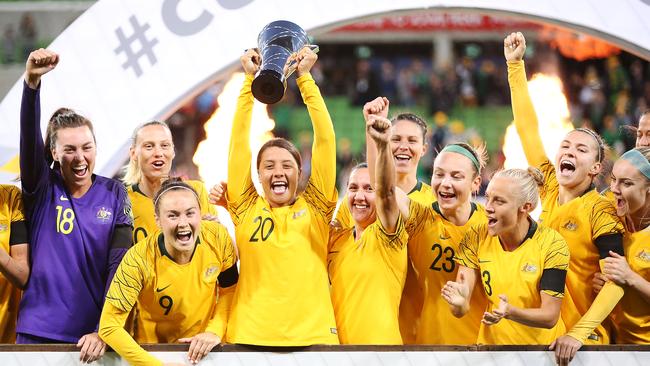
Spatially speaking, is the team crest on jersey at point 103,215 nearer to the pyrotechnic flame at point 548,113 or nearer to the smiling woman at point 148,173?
the smiling woman at point 148,173

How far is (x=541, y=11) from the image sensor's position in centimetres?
492

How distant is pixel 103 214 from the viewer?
430cm

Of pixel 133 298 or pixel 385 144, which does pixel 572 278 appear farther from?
pixel 133 298

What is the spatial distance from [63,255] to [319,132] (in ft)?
3.82

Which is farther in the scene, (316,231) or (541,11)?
(541,11)

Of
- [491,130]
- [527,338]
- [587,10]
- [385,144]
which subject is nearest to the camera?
[385,144]

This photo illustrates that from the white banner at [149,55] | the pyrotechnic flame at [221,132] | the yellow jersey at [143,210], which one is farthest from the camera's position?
the pyrotechnic flame at [221,132]

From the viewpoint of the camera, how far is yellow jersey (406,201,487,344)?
4.44 m

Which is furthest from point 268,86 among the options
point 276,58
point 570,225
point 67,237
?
point 570,225

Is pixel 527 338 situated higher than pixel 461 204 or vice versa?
pixel 461 204

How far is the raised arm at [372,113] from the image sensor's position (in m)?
4.01

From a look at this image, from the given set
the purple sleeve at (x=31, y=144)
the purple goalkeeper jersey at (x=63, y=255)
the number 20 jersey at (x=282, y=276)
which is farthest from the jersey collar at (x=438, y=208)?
the purple sleeve at (x=31, y=144)

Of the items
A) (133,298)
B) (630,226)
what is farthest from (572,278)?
(133,298)

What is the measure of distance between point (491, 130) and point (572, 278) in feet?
36.1
